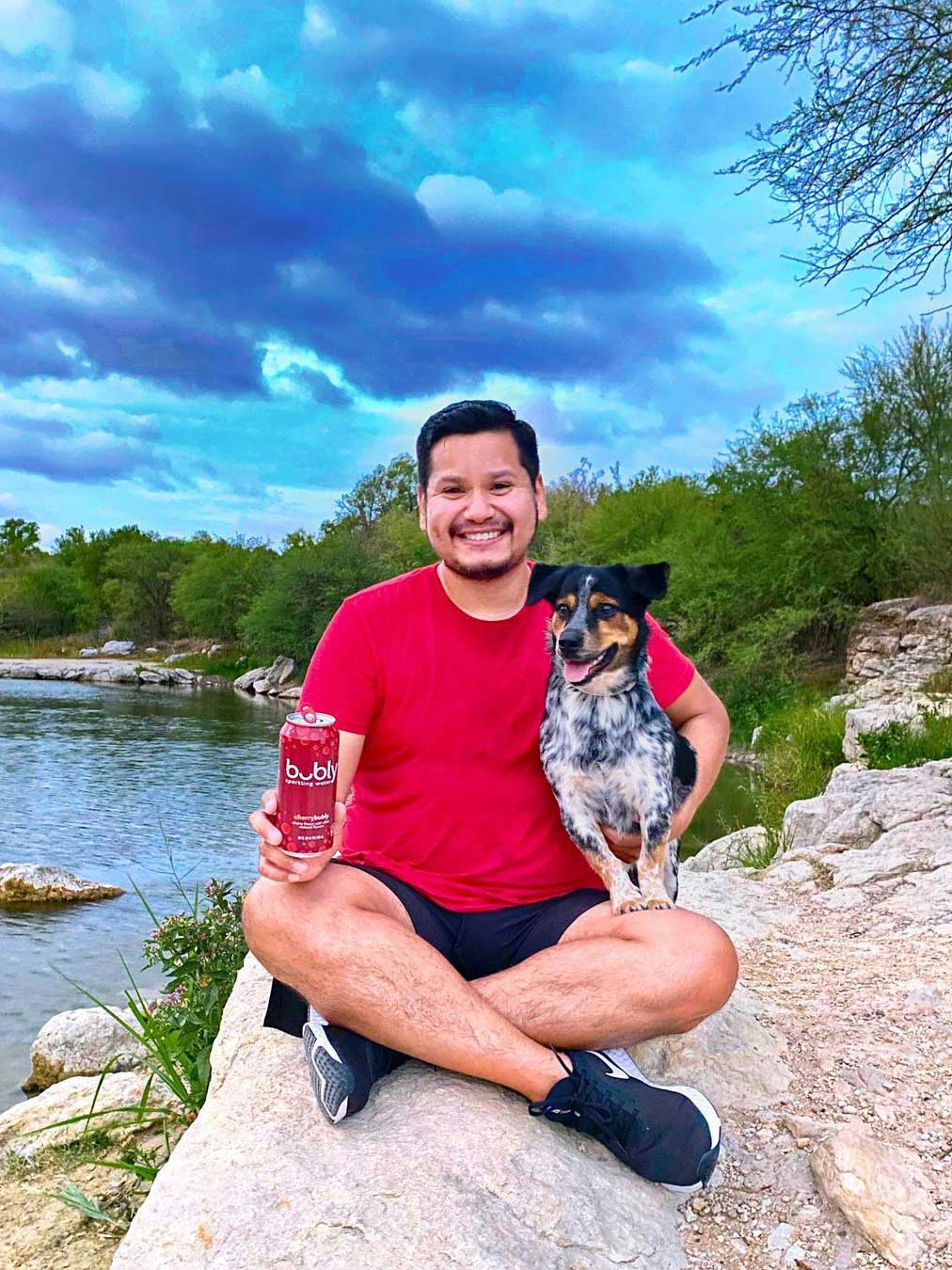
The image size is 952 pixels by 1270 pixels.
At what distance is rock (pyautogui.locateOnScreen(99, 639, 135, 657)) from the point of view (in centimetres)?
5530

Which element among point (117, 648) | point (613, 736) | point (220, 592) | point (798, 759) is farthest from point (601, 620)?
point (117, 648)

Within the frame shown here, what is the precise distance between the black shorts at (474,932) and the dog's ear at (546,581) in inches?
36.5

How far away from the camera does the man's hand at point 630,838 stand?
2.98 m

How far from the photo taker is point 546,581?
296 cm

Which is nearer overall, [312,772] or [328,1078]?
[312,772]

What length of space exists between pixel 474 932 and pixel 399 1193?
0.84 m

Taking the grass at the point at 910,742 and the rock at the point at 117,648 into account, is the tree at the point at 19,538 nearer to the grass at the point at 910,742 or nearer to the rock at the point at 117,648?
the rock at the point at 117,648

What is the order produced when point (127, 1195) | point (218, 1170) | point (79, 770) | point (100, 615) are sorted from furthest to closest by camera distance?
point (100, 615)
point (79, 770)
point (127, 1195)
point (218, 1170)

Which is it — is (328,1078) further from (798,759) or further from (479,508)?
(798,759)

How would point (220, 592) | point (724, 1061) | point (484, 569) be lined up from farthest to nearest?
1. point (220, 592)
2. point (724, 1061)
3. point (484, 569)

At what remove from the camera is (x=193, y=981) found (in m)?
4.38

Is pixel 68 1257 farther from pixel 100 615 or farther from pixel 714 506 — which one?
pixel 100 615

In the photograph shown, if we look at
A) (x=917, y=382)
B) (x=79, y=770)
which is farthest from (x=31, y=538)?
(x=917, y=382)

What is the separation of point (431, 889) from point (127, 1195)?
1641 millimetres
